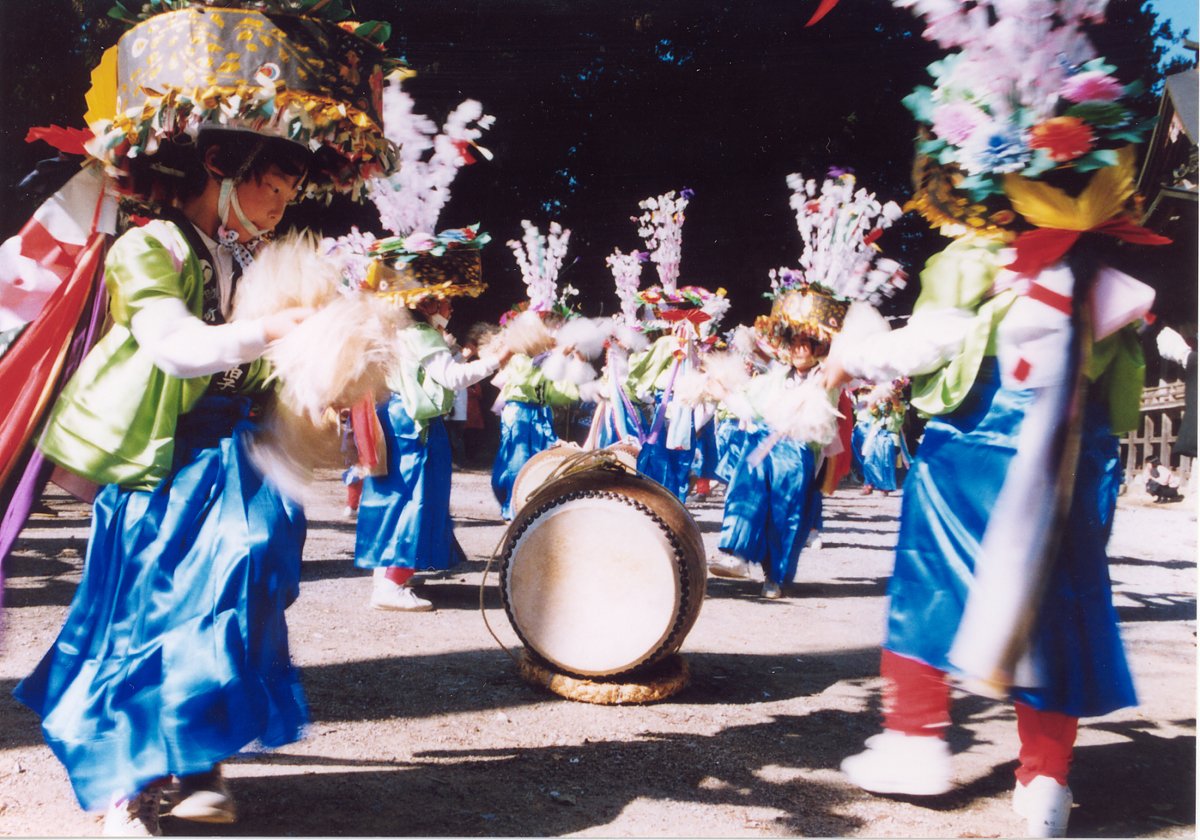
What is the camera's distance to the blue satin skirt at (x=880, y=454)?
43.2ft

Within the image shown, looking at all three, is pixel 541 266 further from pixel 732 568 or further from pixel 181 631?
pixel 181 631

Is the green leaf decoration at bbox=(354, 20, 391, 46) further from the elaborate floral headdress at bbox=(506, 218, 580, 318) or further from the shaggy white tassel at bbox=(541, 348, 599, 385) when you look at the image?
the elaborate floral headdress at bbox=(506, 218, 580, 318)

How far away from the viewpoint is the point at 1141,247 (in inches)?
90.4

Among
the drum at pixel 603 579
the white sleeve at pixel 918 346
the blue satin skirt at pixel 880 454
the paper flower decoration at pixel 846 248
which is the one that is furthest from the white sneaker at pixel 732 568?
the blue satin skirt at pixel 880 454

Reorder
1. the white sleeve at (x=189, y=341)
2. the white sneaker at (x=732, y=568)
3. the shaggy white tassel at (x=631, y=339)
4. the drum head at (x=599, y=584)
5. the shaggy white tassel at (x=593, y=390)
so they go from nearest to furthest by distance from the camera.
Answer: the white sleeve at (x=189, y=341) → the drum head at (x=599, y=584) → the white sneaker at (x=732, y=568) → the shaggy white tassel at (x=593, y=390) → the shaggy white tassel at (x=631, y=339)

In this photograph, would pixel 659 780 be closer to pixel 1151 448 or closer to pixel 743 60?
pixel 743 60

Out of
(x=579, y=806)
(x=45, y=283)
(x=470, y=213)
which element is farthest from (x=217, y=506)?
(x=470, y=213)

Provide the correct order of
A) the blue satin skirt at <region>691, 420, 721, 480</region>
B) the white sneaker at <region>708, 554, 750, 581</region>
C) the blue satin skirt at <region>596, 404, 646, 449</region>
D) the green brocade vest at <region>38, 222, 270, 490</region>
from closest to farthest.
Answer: the green brocade vest at <region>38, 222, 270, 490</region>
the white sneaker at <region>708, 554, 750, 581</region>
the blue satin skirt at <region>596, 404, 646, 449</region>
the blue satin skirt at <region>691, 420, 721, 480</region>

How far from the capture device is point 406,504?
4.70m

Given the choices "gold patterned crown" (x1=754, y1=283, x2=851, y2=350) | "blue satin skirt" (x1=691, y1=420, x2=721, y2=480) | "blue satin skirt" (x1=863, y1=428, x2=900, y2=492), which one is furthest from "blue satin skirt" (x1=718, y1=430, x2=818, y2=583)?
"blue satin skirt" (x1=863, y1=428, x2=900, y2=492)

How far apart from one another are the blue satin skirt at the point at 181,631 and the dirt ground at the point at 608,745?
21cm

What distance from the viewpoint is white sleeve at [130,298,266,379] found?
5.80ft

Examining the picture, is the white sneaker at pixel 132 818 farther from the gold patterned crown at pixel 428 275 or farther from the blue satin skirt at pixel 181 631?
the gold patterned crown at pixel 428 275

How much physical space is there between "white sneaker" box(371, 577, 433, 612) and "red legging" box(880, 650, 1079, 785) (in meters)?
2.99
